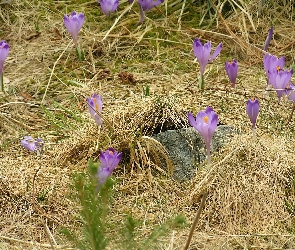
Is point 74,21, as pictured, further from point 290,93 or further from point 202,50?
point 290,93

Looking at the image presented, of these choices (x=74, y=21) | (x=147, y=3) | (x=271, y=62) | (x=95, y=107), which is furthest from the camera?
(x=147, y=3)

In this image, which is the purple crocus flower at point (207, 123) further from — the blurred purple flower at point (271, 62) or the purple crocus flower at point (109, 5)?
the purple crocus flower at point (109, 5)

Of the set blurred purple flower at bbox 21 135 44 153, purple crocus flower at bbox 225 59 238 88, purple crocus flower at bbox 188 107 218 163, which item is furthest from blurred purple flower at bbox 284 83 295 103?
blurred purple flower at bbox 21 135 44 153

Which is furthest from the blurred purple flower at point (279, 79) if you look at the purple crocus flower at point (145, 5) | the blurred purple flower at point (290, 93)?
the purple crocus flower at point (145, 5)

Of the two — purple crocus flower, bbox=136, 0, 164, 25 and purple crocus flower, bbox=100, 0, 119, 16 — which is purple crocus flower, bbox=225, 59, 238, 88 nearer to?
purple crocus flower, bbox=136, 0, 164, 25

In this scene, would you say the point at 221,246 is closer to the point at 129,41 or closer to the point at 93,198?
the point at 93,198

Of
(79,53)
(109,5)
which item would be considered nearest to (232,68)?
(79,53)

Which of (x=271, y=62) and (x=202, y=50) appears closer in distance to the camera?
(x=271, y=62)

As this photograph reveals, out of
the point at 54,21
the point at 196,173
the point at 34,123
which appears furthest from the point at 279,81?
the point at 54,21
